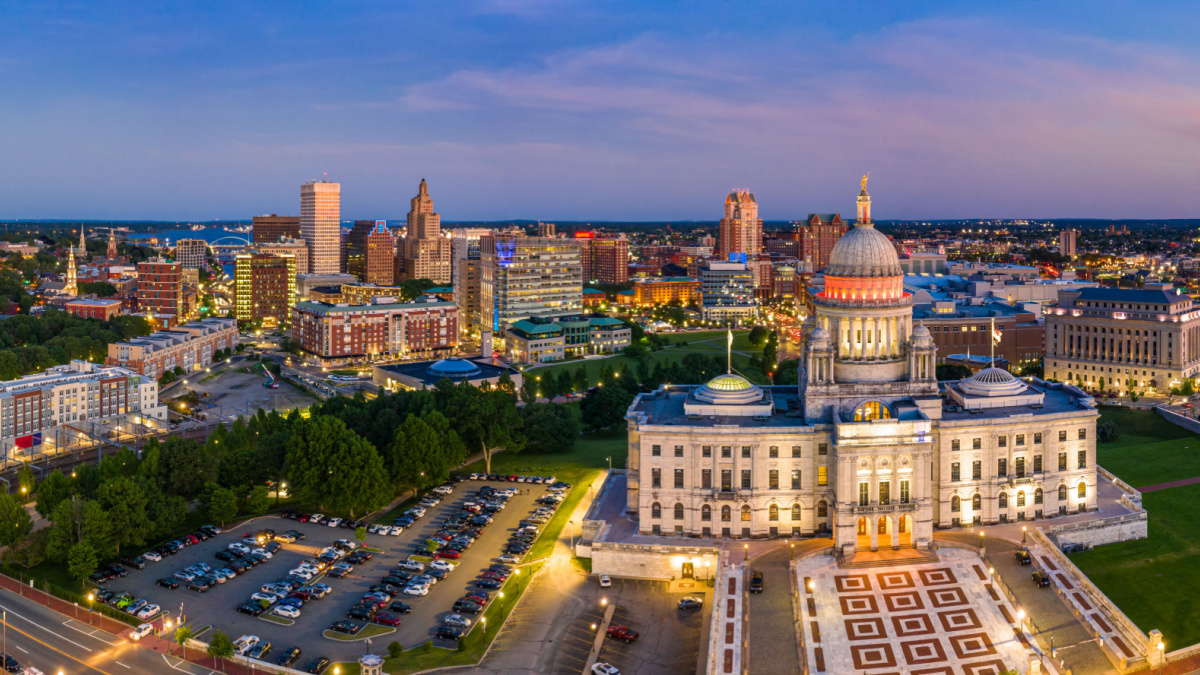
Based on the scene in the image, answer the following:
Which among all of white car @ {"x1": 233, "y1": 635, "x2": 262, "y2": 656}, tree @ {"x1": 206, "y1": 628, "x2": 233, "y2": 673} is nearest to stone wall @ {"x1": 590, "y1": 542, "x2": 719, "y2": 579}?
white car @ {"x1": 233, "y1": 635, "x2": 262, "y2": 656}

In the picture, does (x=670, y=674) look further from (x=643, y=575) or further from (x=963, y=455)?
(x=963, y=455)

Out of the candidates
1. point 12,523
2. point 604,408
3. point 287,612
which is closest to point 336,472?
point 287,612

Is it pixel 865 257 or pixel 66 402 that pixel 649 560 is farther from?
pixel 66 402

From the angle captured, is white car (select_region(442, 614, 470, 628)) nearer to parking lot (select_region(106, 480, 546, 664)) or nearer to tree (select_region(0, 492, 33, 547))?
parking lot (select_region(106, 480, 546, 664))

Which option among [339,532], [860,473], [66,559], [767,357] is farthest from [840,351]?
[767,357]

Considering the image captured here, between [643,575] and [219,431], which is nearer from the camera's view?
[643,575]
